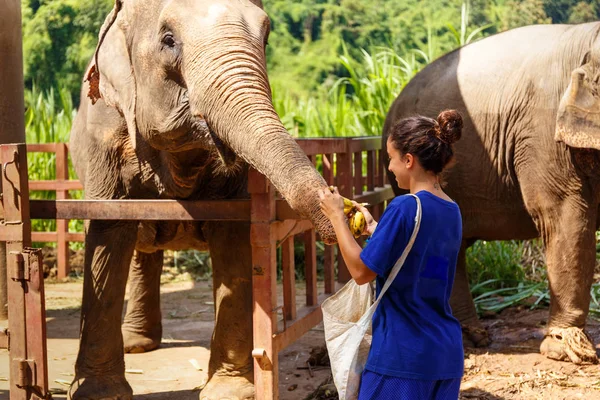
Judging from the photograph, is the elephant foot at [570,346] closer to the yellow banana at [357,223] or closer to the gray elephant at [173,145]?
the gray elephant at [173,145]

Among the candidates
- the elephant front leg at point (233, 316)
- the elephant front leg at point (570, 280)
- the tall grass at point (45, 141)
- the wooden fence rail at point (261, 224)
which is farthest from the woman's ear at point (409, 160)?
the tall grass at point (45, 141)

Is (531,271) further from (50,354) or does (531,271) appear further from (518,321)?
(50,354)

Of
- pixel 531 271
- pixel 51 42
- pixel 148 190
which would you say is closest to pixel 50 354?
pixel 148 190

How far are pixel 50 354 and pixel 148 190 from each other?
1.62 m

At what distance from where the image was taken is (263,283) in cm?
365

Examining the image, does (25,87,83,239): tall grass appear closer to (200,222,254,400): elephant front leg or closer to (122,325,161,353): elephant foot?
(122,325,161,353): elephant foot

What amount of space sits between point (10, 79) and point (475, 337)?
3367 millimetres

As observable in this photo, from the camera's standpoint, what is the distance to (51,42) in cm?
1664

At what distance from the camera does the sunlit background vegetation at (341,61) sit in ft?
23.6

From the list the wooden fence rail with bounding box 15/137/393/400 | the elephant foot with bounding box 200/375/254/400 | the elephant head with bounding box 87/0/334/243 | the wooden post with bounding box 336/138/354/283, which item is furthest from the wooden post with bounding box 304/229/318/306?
the elephant head with bounding box 87/0/334/243

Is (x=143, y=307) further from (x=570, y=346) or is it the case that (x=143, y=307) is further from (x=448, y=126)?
(x=448, y=126)

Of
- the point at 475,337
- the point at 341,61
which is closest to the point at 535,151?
the point at 475,337

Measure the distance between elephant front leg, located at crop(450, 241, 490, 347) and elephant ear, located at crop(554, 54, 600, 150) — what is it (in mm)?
1177

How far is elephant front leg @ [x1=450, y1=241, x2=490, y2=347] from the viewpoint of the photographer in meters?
5.36
